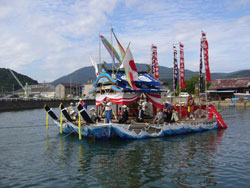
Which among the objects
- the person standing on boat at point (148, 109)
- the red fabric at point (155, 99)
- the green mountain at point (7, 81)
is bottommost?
the person standing on boat at point (148, 109)

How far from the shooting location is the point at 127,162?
567 inches

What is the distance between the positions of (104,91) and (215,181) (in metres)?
14.1

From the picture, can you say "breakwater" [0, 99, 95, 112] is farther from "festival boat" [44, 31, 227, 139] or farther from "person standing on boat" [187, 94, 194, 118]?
"person standing on boat" [187, 94, 194, 118]

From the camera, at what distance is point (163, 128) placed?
69.0ft

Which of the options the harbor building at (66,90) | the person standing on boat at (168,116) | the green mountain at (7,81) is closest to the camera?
the person standing on boat at (168,116)

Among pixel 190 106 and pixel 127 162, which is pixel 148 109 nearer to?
pixel 190 106

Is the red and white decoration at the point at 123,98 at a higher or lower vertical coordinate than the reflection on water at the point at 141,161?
higher

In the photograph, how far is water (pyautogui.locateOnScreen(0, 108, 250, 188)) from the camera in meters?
11.5

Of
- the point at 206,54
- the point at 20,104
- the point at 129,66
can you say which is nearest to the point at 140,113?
the point at 129,66

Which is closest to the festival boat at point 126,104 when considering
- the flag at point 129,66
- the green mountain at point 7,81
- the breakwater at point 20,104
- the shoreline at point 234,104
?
the flag at point 129,66

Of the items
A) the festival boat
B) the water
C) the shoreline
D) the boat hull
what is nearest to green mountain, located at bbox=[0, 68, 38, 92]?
the shoreline

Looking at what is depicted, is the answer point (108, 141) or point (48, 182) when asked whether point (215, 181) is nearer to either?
point (48, 182)

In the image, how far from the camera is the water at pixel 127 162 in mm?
11508

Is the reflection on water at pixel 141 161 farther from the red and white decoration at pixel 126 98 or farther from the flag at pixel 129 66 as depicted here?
the flag at pixel 129 66
